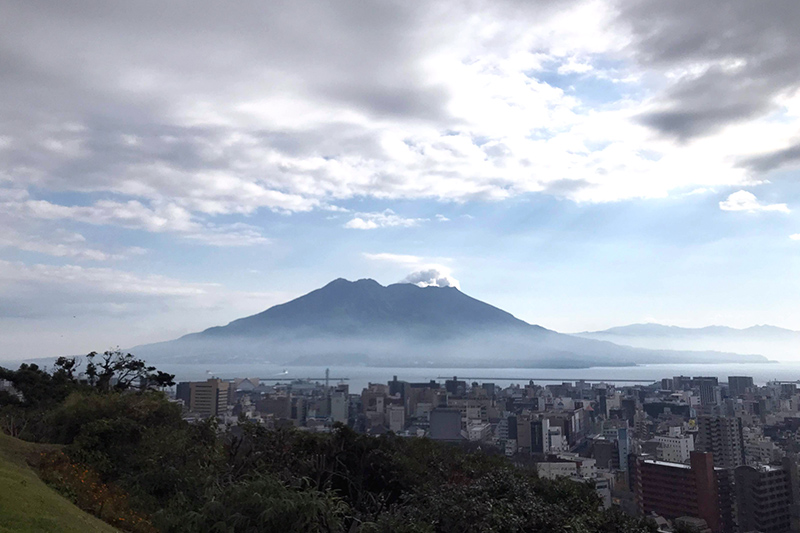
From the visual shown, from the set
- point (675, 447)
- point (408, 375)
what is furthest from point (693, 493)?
point (408, 375)

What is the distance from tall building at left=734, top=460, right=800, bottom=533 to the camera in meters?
24.9

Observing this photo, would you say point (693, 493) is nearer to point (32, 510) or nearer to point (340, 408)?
point (32, 510)

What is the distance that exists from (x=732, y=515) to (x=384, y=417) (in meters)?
32.5

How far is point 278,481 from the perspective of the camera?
6.00 meters

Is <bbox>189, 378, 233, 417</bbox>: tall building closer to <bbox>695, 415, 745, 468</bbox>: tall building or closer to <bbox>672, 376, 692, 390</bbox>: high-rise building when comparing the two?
<bbox>695, 415, 745, 468</bbox>: tall building

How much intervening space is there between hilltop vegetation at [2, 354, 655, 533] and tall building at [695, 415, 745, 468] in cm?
3592

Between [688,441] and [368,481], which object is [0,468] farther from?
[688,441]

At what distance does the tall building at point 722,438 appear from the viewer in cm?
4156

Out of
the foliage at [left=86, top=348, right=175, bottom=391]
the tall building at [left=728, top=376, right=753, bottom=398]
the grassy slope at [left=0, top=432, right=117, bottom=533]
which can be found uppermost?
the foliage at [left=86, top=348, right=175, bottom=391]

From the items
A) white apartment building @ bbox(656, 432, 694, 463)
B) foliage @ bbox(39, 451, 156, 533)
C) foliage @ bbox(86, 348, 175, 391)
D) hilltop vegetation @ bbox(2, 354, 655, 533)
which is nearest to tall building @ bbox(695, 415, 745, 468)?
A: white apartment building @ bbox(656, 432, 694, 463)

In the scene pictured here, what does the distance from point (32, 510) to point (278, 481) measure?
2.11 metres

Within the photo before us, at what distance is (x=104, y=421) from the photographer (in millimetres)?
10445

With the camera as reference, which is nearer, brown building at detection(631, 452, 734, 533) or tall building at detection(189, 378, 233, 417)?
brown building at detection(631, 452, 734, 533)

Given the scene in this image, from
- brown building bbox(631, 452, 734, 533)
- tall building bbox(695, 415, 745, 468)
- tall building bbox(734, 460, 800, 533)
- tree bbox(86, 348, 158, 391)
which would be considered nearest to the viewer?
tree bbox(86, 348, 158, 391)
